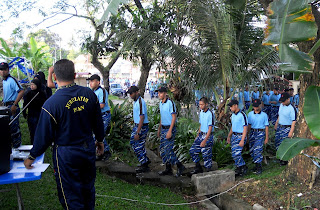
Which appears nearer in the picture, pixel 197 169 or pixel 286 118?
pixel 197 169

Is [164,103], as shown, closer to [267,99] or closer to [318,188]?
[318,188]

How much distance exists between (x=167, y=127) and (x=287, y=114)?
311 centimetres

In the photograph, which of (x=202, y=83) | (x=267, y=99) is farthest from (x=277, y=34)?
(x=267, y=99)

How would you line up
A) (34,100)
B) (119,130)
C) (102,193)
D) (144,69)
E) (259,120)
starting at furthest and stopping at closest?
(144,69) < (119,130) < (259,120) < (34,100) < (102,193)

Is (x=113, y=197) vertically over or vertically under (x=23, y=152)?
under

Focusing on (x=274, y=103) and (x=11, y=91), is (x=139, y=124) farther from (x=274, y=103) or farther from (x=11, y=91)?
(x=274, y=103)

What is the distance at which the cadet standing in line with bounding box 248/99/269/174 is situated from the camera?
665 cm

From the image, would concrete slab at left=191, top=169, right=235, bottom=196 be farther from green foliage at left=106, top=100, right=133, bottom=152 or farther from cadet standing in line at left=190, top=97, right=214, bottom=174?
green foliage at left=106, top=100, right=133, bottom=152

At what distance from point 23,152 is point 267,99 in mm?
10324

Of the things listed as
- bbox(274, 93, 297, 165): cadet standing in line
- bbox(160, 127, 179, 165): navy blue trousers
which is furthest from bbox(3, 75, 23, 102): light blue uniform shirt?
bbox(274, 93, 297, 165): cadet standing in line

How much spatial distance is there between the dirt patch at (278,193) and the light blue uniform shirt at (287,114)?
2.11 m

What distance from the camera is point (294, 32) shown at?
3.12 m

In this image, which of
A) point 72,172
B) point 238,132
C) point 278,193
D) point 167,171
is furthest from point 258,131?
point 72,172

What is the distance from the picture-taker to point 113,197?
5.04m
